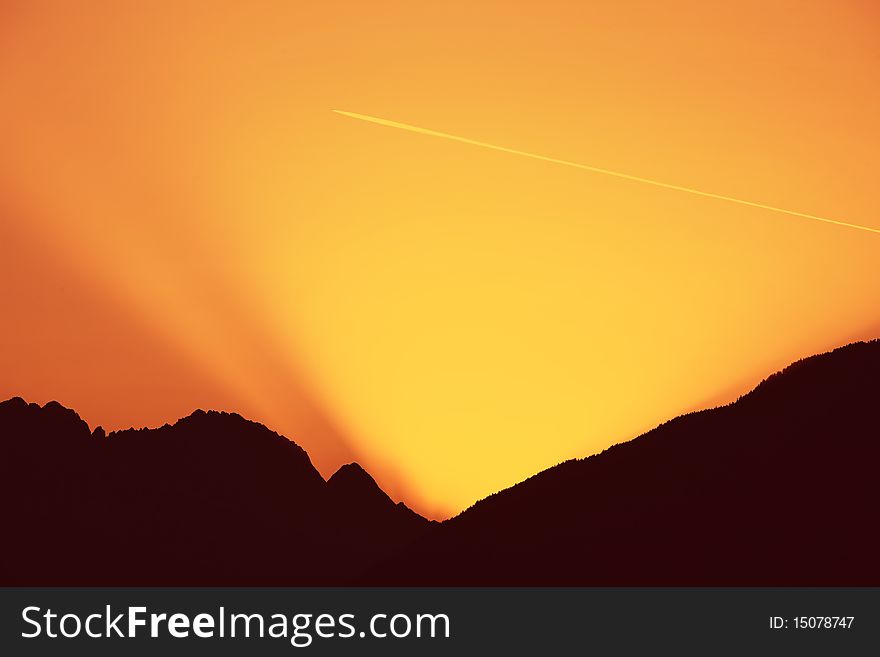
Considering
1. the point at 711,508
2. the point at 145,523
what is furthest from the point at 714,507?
the point at 145,523

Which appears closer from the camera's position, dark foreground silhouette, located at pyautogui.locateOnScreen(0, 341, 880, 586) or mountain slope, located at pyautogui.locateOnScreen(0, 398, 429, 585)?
dark foreground silhouette, located at pyautogui.locateOnScreen(0, 341, 880, 586)

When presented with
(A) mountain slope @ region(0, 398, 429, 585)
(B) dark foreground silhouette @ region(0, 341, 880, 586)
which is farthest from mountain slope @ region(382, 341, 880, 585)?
(A) mountain slope @ region(0, 398, 429, 585)

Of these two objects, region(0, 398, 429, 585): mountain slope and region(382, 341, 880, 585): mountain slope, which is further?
region(0, 398, 429, 585): mountain slope

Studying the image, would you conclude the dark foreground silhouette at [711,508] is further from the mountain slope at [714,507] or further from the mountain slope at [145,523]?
the mountain slope at [145,523]

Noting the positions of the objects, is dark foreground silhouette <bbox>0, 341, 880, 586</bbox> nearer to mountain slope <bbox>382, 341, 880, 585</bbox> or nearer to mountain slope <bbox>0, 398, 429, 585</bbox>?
mountain slope <bbox>382, 341, 880, 585</bbox>

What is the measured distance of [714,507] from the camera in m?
66.8

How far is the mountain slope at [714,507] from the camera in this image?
58.8 meters

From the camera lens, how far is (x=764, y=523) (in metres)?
62.0

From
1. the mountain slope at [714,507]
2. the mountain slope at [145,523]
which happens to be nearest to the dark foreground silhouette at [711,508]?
the mountain slope at [714,507]

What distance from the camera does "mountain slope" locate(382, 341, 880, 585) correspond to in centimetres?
5878

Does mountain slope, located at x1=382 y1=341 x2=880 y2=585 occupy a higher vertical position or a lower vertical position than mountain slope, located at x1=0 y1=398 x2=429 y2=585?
higher

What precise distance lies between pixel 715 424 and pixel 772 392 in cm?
572

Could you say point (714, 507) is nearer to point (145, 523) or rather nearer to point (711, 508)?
point (711, 508)
